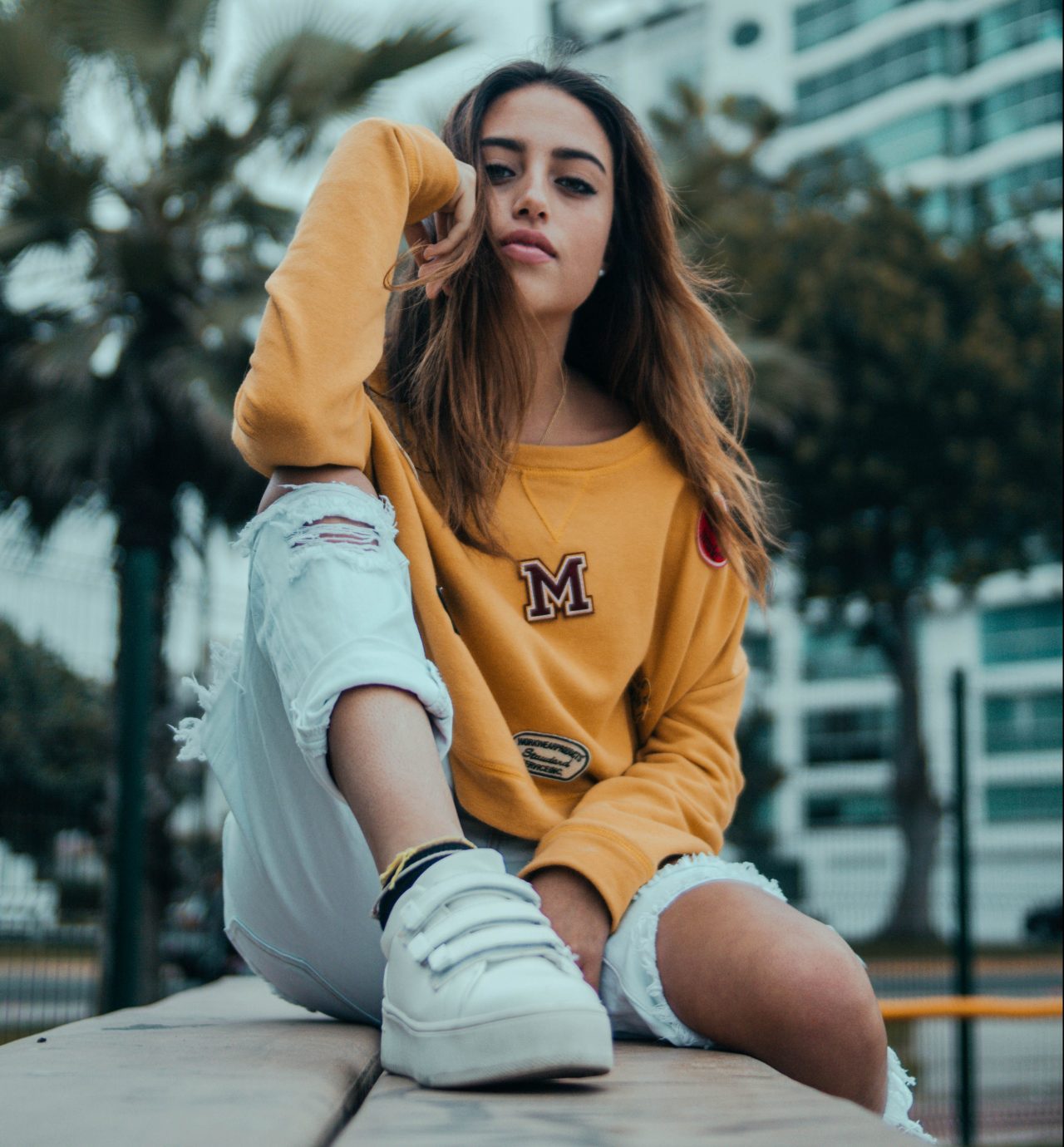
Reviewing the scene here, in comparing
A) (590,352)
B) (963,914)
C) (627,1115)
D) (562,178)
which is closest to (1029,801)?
(963,914)

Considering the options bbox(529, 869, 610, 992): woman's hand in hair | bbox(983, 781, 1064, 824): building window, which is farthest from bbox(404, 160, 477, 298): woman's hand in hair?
bbox(983, 781, 1064, 824): building window

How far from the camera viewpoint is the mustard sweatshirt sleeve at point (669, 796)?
1447 mm

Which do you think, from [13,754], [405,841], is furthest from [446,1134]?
[13,754]

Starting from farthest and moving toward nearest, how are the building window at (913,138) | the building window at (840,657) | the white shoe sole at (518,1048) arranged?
the building window at (913,138), the building window at (840,657), the white shoe sole at (518,1048)

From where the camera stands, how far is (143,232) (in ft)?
26.0

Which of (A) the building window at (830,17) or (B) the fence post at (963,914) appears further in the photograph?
(A) the building window at (830,17)

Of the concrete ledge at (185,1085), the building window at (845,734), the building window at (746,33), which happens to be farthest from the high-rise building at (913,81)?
the concrete ledge at (185,1085)

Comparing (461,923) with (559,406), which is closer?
(461,923)

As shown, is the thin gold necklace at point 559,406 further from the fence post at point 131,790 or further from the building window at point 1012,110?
the building window at point 1012,110

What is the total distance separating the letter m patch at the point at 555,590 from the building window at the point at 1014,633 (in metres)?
31.5

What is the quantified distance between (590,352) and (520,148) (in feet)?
1.18

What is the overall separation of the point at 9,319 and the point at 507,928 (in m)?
7.93

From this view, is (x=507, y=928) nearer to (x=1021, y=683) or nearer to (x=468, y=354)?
(x=468, y=354)

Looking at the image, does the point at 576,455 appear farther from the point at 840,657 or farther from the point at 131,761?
the point at 840,657
